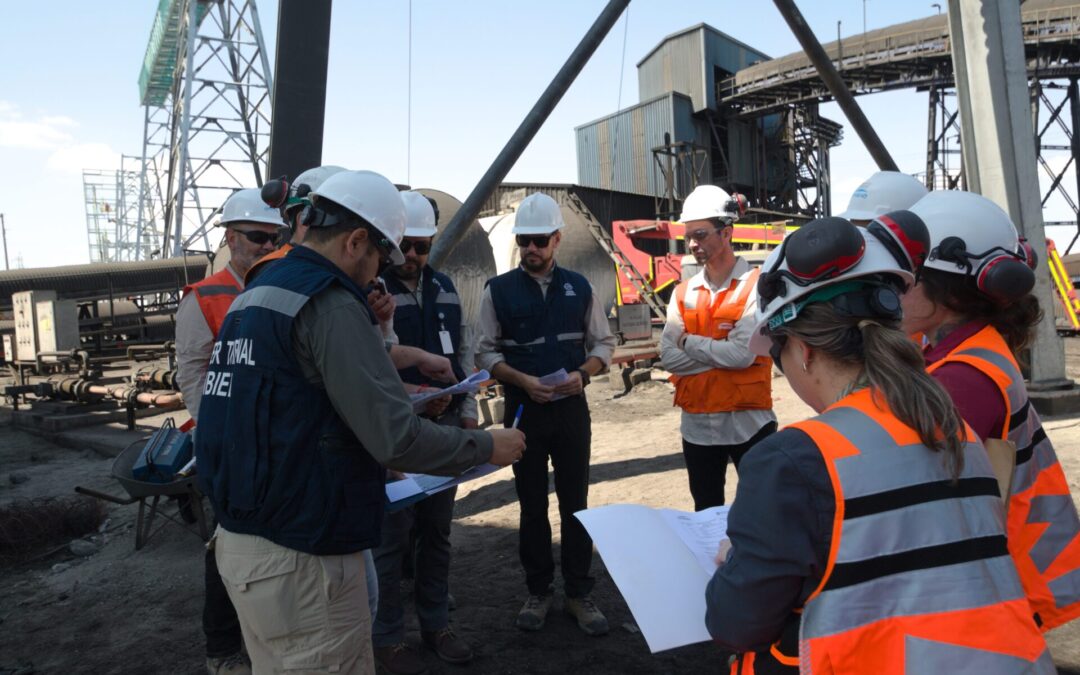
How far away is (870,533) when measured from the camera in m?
1.11

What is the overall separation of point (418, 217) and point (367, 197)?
1.48 meters

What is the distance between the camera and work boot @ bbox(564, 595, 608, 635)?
3523 mm

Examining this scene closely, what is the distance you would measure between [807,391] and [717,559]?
1.26 ft

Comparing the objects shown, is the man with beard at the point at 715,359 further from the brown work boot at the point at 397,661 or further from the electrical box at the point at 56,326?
the electrical box at the point at 56,326

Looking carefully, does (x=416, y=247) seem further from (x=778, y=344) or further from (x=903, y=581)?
(x=903, y=581)

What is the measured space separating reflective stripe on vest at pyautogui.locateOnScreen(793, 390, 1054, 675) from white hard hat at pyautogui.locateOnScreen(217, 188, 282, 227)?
3.02 m

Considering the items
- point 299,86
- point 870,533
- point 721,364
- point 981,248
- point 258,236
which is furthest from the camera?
point 299,86

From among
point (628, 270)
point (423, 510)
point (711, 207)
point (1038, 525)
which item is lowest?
point (423, 510)

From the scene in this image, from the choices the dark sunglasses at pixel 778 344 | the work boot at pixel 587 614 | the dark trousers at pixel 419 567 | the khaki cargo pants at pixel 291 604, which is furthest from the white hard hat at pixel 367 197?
the work boot at pixel 587 614

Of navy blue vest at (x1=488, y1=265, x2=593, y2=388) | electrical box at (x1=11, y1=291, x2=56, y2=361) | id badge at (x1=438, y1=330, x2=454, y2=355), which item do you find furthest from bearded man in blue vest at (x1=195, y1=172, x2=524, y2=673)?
electrical box at (x1=11, y1=291, x2=56, y2=361)

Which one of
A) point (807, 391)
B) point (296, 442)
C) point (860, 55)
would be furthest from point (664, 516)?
point (860, 55)

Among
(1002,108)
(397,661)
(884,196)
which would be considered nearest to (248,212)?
(397,661)

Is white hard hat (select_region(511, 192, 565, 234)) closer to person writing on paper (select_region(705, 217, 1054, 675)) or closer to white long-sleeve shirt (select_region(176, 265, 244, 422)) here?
white long-sleeve shirt (select_region(176, 265, 244, 422))

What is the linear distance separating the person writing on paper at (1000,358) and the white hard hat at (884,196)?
910mm
